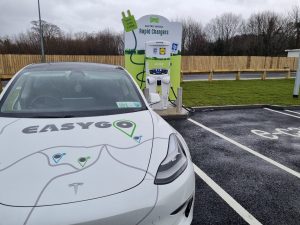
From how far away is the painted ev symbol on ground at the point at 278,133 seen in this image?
5692mm

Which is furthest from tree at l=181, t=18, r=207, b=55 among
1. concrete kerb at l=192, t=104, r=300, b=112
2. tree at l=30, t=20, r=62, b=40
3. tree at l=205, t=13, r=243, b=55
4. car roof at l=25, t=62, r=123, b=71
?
car roof at l=25, t=62, r=123, b=71

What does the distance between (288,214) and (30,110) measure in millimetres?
2875

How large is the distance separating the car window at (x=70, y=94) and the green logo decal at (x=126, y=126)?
0.27 meters

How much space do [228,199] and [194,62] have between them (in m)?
17.9

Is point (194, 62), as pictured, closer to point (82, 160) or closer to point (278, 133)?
point (278, 133)

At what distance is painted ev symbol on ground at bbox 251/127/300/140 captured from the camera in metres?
5.69

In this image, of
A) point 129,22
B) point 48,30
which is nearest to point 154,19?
point 129,22

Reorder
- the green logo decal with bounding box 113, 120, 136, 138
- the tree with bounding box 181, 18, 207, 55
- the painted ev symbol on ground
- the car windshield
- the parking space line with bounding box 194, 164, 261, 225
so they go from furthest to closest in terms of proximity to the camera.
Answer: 1. the tree with bounding box 181, 18, 207, 55
2. the painted ev symbol on ground
3. the parking space line with bounding box 194, 164, 261, 225
4. the car windshield
5. the green logo decal with bounding box 113, 120, 136, 138

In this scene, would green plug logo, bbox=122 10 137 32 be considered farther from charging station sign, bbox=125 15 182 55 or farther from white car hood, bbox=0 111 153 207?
white car hood, bbox=0 111 153 207

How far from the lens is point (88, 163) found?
183 centimetres

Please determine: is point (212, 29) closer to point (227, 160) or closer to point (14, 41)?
point (14, 41)

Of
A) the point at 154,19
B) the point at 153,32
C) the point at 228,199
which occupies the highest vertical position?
the point at 154,19

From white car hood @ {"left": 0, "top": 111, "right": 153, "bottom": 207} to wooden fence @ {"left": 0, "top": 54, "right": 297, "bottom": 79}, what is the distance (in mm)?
14292

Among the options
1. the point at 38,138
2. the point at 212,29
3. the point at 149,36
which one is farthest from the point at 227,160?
the point at 212,29
